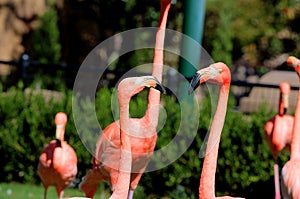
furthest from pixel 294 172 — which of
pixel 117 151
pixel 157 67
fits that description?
pixel 117 151

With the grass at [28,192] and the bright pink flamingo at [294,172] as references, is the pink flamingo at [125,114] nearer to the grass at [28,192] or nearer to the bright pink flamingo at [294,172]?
the bright pink flamingo at [294,172]

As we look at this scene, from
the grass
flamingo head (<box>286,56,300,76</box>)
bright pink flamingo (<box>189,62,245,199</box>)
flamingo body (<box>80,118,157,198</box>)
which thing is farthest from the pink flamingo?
the grass

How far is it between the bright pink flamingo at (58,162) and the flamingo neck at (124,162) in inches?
69.0

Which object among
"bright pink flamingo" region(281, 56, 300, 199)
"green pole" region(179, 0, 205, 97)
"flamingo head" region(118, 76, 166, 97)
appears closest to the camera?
"flamingo head" region(118, 76, 166, 97)

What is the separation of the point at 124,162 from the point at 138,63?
8.07m

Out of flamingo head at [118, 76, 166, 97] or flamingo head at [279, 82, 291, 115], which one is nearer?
flamingo head at [118, 76, 166, 97]

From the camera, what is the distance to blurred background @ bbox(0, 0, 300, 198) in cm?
586

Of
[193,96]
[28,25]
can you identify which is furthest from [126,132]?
[28,25]

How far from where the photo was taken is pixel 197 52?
20.1 feet

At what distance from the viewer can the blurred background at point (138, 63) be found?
5.86 meters

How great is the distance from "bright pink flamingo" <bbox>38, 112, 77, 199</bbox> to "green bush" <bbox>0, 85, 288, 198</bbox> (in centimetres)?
93

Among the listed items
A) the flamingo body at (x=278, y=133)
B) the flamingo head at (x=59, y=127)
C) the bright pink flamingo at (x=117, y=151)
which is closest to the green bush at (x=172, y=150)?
the flamingo body at (x=278, y=133)

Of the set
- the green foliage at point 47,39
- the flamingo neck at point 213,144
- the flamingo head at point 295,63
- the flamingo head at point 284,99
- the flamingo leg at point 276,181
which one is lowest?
the flamingo leg at point 276,181

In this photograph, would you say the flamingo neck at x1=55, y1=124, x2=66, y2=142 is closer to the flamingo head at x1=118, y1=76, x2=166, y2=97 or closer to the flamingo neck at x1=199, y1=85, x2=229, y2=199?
the flamingo head at x1=118, y1=76, x2=166, y2=97
